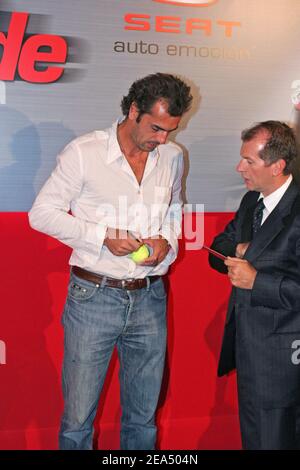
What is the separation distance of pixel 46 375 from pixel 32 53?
1.59m

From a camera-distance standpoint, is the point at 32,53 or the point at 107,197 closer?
→ the point at 107,197

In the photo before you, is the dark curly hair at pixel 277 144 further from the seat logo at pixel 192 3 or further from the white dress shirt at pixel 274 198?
the seat logo at pixel 192 3

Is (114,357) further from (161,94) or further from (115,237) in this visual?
(161,94)

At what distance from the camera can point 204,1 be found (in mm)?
3002

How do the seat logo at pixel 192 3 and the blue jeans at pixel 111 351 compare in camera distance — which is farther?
the seat logo at pixel 192 3

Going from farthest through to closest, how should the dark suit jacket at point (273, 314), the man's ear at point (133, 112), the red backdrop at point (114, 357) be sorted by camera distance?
the red backdrop at point (114, 357), the man's ear at point (133, 112), the dark suit jacket at point (273, 314)

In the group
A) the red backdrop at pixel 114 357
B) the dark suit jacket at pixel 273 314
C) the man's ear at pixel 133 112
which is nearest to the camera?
the dark suit jacket at pixel 273 314

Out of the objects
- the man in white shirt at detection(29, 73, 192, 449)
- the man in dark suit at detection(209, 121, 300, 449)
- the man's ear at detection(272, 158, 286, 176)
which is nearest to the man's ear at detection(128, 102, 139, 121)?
the man in white shirt at detection(29, 73, 192, 449)

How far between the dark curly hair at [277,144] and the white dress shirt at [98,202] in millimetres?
457

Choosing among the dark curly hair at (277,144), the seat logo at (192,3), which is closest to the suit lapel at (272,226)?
the dark curly hair at (277,144)

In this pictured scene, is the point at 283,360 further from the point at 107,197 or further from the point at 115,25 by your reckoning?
the point at 115,25

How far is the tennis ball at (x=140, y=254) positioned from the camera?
231 centimetres

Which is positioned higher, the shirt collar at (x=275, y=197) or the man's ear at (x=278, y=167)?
the man's ear at (x=278, y=167)

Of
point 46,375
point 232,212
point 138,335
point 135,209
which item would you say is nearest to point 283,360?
point 138,335
